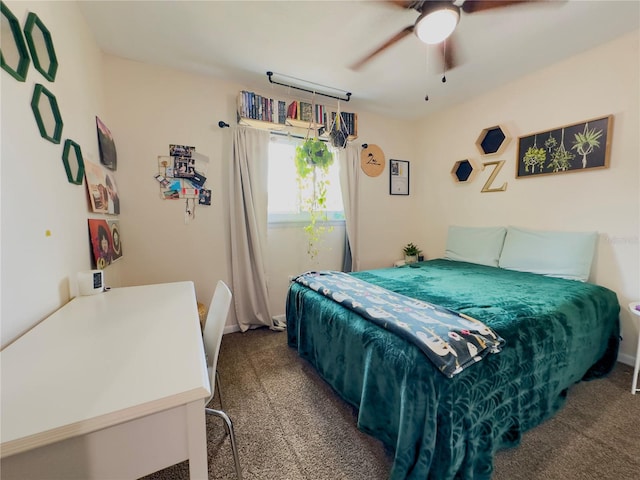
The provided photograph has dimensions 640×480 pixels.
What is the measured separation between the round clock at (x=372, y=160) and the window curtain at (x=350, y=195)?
116mm

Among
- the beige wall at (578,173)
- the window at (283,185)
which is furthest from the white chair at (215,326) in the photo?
the beige wall at (578,173)

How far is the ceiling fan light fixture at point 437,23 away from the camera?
1308mm

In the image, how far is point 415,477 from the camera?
1.01m

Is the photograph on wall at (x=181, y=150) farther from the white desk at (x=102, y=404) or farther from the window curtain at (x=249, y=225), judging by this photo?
the white desk at (x=102, y=404)

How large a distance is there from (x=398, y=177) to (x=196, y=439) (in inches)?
136

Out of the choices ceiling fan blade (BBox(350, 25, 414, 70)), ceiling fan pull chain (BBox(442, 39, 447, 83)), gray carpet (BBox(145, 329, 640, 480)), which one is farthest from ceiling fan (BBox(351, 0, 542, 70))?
gray carpet (BBox(145, 329, 640, 480))

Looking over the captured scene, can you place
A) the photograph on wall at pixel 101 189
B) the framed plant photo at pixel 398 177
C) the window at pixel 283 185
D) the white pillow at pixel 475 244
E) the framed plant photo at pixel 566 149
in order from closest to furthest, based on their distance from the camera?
the photograph on wall at pixel 101 189 < the framed plant photo at pixel 566 149 < the white pillow at pixel 475 244 < the window at pixel 283 185 < the framed plant photo at pixel 398 177

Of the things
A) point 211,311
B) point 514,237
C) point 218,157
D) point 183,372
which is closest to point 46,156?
point 211,311

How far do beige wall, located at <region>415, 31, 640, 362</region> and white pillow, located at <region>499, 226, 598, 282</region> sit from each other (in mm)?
156

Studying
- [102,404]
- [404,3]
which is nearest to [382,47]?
[404,3]

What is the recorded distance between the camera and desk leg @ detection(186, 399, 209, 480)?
0.66 m

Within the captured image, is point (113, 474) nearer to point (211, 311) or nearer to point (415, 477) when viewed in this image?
point (211, 311)

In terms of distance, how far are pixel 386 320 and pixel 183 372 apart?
91cm

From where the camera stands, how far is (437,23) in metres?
1.37
